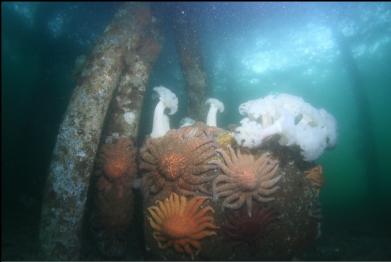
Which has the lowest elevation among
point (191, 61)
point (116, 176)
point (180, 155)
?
point (116, 176)

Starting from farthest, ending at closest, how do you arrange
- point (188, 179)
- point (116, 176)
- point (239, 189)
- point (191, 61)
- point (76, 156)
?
point (191, 61)
point (116, 176)
point (76, 156)
point (188, 179)
point (239, 189)

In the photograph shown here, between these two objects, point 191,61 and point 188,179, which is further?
point 191,61

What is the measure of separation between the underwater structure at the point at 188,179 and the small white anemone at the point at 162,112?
0.02m

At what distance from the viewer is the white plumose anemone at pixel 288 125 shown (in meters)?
4.86

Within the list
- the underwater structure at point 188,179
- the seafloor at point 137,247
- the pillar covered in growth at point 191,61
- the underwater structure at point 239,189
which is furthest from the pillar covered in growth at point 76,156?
the pillar covered in growth at point 191,61

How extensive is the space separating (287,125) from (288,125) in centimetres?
2

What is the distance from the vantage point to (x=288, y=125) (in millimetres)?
4859

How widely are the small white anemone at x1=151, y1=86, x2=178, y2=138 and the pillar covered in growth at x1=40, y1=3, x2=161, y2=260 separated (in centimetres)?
106

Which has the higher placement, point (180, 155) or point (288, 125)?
point (288, 125)

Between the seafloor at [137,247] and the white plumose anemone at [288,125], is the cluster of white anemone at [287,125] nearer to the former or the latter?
the white plumose anemone at [288,125]

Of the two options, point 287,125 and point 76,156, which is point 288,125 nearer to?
point 287,125

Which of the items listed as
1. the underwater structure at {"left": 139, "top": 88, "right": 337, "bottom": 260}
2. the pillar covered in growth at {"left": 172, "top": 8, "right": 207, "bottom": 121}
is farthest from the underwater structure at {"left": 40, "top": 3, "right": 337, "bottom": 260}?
the pillar covered in growth at {"left": 172, "top": 8, "right": 207, "bottom": 121}

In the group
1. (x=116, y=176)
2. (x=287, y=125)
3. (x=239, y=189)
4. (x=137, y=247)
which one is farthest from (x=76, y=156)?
(x=287, y=125)

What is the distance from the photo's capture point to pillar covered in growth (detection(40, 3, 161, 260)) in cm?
556
